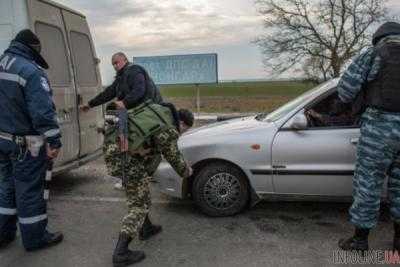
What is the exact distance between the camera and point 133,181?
4199 millimetres

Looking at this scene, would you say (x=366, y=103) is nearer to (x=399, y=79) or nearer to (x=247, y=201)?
(x=399, y=79)

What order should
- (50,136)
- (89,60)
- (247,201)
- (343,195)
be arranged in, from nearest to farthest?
(50,136) → (343,195) → (247,201) → (89,60)

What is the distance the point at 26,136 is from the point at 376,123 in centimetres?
292

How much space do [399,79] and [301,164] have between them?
1.39 meters

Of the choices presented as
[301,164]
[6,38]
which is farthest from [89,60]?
[301,164]

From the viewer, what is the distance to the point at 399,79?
3.98 m

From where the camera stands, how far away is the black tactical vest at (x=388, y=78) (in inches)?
157

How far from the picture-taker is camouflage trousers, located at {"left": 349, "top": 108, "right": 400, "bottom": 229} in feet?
Answer: 13.4

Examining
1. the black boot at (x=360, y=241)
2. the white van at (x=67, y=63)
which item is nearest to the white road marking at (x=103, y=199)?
the white van at (x=67, y=63)

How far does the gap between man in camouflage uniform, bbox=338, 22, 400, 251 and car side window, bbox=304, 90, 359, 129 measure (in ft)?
2.47

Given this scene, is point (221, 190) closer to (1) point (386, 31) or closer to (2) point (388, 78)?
(2) point (388, 78)

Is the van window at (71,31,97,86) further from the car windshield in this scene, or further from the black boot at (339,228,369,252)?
the black boot at (339,228,369,252)

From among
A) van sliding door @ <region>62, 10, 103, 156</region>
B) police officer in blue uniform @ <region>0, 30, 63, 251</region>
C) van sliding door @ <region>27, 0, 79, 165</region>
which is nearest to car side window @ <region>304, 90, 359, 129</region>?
police officer in blue uniform @ <region>0, 30, 63, 251</region>

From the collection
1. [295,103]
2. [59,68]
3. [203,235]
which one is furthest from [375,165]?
[59,68]
